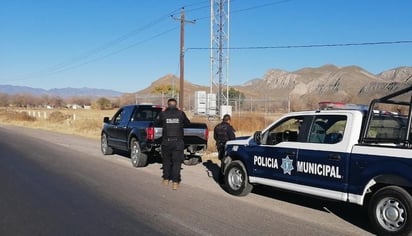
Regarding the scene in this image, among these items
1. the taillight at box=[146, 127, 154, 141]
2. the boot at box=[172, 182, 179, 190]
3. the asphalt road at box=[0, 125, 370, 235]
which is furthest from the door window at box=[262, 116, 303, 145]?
the taillight at box=[146, 127, 154, 141]

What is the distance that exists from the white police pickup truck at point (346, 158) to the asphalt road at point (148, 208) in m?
0.48

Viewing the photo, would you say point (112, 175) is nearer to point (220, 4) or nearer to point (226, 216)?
point (226, 216)

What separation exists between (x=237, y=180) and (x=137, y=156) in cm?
501

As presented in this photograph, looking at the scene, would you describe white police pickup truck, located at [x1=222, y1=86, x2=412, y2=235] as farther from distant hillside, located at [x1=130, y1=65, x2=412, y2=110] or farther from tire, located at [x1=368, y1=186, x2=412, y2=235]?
distant hillside, located at [x1=130, y1=65, x2=412, y2=110]

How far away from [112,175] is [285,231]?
657 cm

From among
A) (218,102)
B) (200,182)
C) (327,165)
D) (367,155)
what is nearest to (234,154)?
(200,182)

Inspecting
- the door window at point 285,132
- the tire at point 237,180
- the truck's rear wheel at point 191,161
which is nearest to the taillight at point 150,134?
the truck's rear wheel at point 191,161

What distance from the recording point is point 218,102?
44.4m

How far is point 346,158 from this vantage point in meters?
7.61

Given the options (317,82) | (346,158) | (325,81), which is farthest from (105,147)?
(317,82)

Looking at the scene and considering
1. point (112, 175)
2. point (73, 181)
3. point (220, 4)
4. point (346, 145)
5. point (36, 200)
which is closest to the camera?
point (346, 145)

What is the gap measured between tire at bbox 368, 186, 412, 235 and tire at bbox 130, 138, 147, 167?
26.7 ft

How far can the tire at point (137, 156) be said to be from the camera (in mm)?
14266

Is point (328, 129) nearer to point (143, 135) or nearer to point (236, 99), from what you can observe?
point (143, 135)
